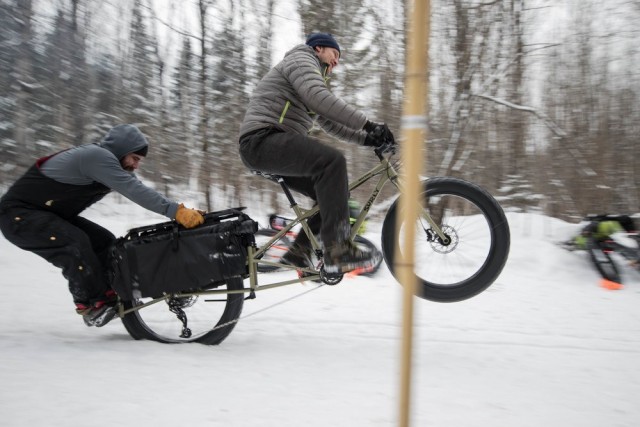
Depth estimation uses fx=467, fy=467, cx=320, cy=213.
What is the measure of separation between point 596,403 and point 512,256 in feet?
12.1

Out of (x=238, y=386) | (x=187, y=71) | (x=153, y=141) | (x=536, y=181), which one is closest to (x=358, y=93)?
(x=536, y=181)

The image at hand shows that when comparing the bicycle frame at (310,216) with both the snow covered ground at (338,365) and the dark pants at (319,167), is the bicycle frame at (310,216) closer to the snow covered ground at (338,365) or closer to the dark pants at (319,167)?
the dark pants at (319,167)

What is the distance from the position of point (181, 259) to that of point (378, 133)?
1599 mm

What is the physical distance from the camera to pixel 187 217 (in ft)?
10.4

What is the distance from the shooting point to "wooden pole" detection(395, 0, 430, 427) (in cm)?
128

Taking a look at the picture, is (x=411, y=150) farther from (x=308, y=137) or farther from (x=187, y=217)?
(x=187, y=217)

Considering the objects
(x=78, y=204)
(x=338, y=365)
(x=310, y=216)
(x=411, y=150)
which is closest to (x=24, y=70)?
(x=78, y=204)

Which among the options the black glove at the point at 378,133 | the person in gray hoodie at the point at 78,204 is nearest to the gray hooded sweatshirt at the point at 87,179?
the person in gray hoodie at the point at 78,204

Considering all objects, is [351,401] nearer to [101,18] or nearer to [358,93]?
[358,93]

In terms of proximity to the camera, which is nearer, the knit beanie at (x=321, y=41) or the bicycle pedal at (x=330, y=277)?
the bicycle pedal at (x=330, y=277)

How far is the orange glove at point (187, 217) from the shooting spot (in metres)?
3.16

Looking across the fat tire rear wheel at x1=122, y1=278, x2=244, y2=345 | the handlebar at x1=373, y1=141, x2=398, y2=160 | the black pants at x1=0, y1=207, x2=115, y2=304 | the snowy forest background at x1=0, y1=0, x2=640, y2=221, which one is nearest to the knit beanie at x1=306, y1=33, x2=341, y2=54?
the handlebar at x1=373, y1=141, x2=398, y2=160

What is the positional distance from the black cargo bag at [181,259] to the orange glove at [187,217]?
76 millimetres

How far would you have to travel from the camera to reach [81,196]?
334 centimetres
